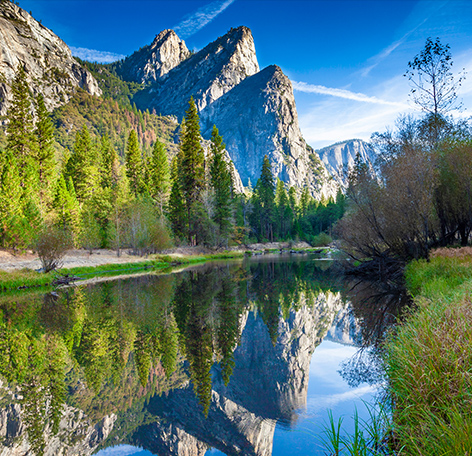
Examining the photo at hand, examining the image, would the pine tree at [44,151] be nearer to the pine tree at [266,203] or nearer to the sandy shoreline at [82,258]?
the sandy shoreline at [82,258]

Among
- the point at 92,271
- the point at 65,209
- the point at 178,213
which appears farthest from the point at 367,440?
the point at 178,213

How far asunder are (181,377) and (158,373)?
0.50 metres

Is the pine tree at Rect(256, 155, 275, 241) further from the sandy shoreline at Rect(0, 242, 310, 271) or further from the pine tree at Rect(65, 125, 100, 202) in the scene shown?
the pine tree at Rect(65, 125, 100, 202)

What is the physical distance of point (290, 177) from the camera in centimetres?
18475

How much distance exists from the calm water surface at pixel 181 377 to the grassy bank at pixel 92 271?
21.9 feet

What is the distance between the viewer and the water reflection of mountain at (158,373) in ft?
15.5

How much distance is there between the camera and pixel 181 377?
6457 mm

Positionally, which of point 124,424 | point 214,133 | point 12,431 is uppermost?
point 214,133

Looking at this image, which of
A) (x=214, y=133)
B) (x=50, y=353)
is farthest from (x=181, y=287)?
(x=214, y=133)

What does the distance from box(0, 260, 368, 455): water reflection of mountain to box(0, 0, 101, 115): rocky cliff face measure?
135 metres

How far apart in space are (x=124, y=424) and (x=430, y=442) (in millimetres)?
4619

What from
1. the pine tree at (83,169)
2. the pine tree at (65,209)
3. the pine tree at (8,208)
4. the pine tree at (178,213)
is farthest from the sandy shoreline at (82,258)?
the pine tree at (83,169)

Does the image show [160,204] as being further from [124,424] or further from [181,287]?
[124,424]

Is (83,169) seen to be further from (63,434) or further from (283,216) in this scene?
(283,216)
